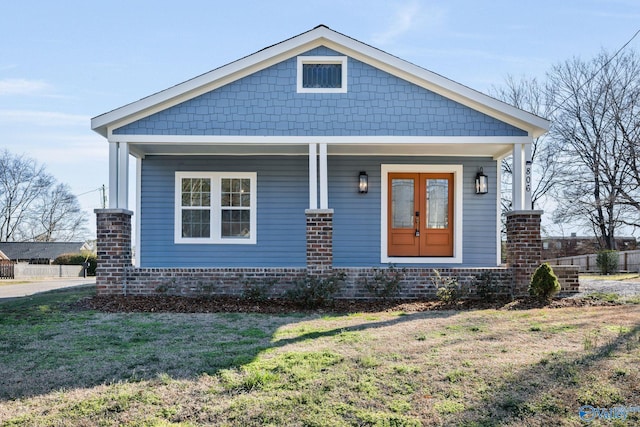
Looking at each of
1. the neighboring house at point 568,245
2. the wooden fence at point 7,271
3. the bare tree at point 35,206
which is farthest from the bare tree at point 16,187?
the neighboring house at point 568,245

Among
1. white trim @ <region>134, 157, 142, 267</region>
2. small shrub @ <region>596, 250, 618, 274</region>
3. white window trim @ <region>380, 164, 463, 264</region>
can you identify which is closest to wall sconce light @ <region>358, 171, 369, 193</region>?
white window trim @ <region>380, 164, 463, 264</region>

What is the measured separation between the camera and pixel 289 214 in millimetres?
11953

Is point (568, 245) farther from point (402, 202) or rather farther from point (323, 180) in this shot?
point (323, 180)

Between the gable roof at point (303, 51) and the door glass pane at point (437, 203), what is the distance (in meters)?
2.39

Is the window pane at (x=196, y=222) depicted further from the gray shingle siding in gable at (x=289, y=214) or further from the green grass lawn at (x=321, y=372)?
the green grass lawn at (x=321, y=372)

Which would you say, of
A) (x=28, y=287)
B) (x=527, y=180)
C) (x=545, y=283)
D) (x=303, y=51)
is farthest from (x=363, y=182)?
(x=28, y=287)

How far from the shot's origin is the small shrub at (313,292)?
901 cm

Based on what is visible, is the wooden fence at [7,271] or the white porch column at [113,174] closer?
the white porch column at [113,174]

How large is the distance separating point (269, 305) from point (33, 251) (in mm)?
42528

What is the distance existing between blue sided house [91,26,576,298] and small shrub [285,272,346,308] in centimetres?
33

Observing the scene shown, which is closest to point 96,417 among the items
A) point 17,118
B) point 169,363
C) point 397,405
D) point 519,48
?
point 169,363

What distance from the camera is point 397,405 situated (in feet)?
13.8

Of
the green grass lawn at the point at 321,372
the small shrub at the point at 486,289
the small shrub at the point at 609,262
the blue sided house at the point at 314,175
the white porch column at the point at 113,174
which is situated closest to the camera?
the green grass lawn at the point at 321,372

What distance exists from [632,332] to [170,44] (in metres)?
9.57
